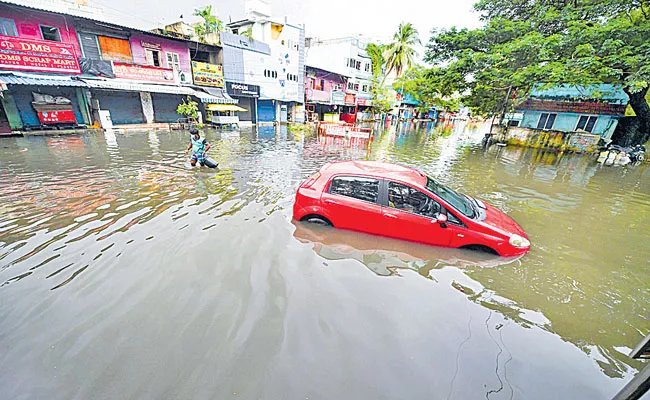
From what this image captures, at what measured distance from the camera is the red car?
488 centimetres

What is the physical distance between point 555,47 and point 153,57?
2871cm

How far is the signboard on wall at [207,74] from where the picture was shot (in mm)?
24594

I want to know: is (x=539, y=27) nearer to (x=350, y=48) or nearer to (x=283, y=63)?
(x=283, y=63)

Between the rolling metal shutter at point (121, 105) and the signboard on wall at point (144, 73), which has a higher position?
the signboard on wall at point (144, 73)

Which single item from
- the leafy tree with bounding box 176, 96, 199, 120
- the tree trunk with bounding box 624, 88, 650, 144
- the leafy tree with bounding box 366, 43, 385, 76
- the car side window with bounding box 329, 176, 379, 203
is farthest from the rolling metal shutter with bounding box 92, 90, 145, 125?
the tree trunk with bounding box 624, 88, 650, 144

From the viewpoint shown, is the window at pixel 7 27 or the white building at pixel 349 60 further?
the white building at pixel 349 60

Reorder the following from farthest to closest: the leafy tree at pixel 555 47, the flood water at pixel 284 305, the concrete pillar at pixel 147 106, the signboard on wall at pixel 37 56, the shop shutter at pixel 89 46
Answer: the concrete pillar at pixel 147 106, the shop shutter at pixel 89 46, the signboard on wall at pixel 37 56, the leafy tree at pixel 555 47, the flood water at pixel 284 305

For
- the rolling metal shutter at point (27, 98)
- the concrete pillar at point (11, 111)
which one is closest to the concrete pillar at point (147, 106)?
the rolling metal shutter at point (27, 98)

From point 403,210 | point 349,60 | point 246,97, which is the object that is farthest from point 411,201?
point 349,60

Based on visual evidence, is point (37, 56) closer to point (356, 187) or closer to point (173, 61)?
point (173, 61)

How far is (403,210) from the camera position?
16.8 ft

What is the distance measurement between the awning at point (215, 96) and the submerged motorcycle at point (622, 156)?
29.5m

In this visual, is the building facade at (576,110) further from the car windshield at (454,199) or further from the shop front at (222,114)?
the shop front at (222,114)

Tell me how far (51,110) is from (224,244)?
22.0m
